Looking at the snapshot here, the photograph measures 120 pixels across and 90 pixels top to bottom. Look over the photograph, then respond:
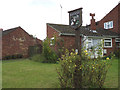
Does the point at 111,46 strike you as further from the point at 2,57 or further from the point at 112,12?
the point at 2,57

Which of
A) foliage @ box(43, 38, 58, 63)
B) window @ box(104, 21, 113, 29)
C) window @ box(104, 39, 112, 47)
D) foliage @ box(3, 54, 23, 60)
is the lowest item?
foliage @ box(3, 54, 23, 60)

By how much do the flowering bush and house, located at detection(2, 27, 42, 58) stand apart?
16214 millimetres

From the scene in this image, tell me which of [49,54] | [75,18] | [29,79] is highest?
[75,18]

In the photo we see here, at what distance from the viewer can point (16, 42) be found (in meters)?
19.6

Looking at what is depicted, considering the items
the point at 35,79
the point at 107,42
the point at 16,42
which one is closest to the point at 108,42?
the point at 107,42

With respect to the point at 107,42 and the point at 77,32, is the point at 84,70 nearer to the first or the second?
the point at 77,32

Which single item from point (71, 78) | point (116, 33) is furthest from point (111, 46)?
point (71, 78)

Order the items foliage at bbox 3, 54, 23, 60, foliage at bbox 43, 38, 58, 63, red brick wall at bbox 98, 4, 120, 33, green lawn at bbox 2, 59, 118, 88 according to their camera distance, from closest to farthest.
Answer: green lawn at bbox 2, 59, 118, 88 < foliage at bbox 43, 38, 58, 63 < foliage at bbox 3, 54, 23, 60 < red brick wall at bbox 98, 4, 120, 33

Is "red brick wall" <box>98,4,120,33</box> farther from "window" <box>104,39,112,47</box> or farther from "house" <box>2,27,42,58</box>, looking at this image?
A: "house" <box>2,27,42,58</box>

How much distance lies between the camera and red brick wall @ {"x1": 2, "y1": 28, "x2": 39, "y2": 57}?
18244 millimetres

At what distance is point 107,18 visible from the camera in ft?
70.9

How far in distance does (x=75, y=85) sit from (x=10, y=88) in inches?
102

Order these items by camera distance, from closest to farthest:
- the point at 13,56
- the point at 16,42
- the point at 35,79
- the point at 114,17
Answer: the point at 35,79 < the point at 13,56 < the point at 16,42 < the point at 114,17

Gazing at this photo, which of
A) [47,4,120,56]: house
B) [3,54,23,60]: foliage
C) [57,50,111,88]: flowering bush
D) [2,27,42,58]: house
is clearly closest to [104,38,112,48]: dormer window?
[47,4,120,56]: house
